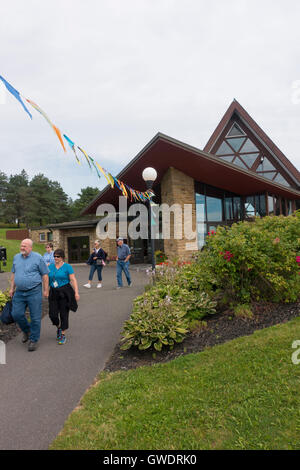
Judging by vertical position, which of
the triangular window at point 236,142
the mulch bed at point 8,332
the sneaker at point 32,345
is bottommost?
the mulch bed at point 8,332

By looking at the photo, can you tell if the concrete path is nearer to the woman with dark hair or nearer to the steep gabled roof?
the woman with dark hair

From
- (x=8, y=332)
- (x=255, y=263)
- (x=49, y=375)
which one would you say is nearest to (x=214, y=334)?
(x=255, y=263)

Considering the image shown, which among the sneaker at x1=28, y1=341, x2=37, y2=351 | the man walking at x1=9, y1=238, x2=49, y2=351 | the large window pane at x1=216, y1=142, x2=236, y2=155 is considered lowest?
the sneaker at x1=28, y1=341, x2=37, y2=351

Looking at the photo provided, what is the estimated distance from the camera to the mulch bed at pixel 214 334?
12.7ft

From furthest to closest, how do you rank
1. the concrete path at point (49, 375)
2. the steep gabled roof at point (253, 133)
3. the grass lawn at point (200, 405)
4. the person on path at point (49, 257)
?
the steep gabled roof at point (253, 133), the person on path at point (49, 257), the concrete path at point (49, 375), the grass lawn at point (200, 405)

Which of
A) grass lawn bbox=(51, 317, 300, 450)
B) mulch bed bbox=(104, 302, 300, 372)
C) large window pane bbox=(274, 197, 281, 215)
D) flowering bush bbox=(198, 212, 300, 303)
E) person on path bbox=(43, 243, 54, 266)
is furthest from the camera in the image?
large window pane bbox=(274, 197, 281, 215)

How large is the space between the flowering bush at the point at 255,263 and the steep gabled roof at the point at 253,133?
1684cm

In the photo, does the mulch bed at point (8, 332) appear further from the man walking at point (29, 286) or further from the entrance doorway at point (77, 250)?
the entrance doorway at point (77, 250)

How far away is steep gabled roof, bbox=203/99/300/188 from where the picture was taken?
19.7 metres

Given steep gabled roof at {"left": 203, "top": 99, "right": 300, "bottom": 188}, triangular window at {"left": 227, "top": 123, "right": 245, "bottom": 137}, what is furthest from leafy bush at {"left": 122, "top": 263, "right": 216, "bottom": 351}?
triangular window at {"left": 227, "top": 123, "right": 245, "bottom": 137}

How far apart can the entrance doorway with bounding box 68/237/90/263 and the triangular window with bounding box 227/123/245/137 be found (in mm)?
→ 14757

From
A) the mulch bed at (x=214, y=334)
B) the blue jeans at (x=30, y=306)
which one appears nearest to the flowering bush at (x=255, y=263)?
the mulch bed at (x=214, y=334)

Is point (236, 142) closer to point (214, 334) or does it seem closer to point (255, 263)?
point (255, 263)

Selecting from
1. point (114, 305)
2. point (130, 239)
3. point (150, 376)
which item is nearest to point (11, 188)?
point (130, 239)
